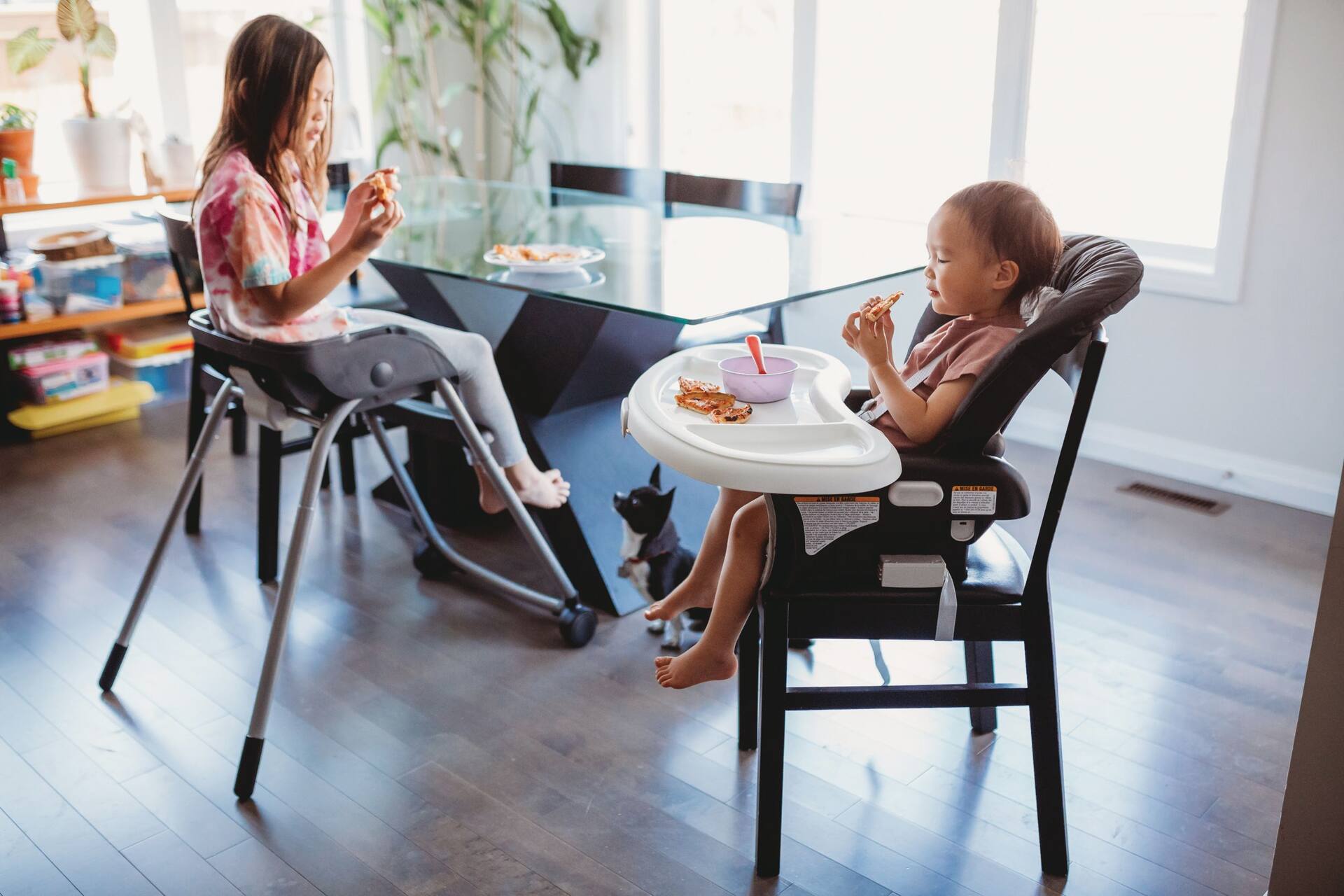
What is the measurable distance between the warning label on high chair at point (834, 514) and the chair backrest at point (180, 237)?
1.44 meters

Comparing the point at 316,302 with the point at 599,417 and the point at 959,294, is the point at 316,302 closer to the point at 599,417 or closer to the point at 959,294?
the point at 599,417

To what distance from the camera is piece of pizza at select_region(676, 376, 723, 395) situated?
1.78 meters

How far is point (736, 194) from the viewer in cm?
330

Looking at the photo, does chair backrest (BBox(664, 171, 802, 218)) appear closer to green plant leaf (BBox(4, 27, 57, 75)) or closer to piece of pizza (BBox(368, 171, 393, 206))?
piece of pizza (BBox(368, 171, 393, 206))

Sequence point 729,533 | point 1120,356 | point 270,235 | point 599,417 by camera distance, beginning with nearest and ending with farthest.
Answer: point 729,533
point 270,235
point 599,417
point 1120,356

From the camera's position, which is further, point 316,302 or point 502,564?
point 502,564

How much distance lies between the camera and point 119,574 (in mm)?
2822

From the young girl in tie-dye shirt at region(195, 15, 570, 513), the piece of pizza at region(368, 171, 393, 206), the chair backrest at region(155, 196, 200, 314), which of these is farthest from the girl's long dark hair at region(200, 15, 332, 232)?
the chair backrest at region(155, 196, 200, 314)

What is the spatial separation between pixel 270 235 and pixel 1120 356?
2509mm

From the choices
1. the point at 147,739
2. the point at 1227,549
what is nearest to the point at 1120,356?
the point at 1227,549

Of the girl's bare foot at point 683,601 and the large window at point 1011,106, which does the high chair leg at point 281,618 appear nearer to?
the girl's bare foot at point 683,601

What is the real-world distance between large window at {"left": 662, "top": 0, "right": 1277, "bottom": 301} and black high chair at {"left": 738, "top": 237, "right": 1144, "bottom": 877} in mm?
1829

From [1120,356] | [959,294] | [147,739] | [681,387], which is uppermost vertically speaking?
[959,294]

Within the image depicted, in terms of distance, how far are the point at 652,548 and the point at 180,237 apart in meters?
1.25
